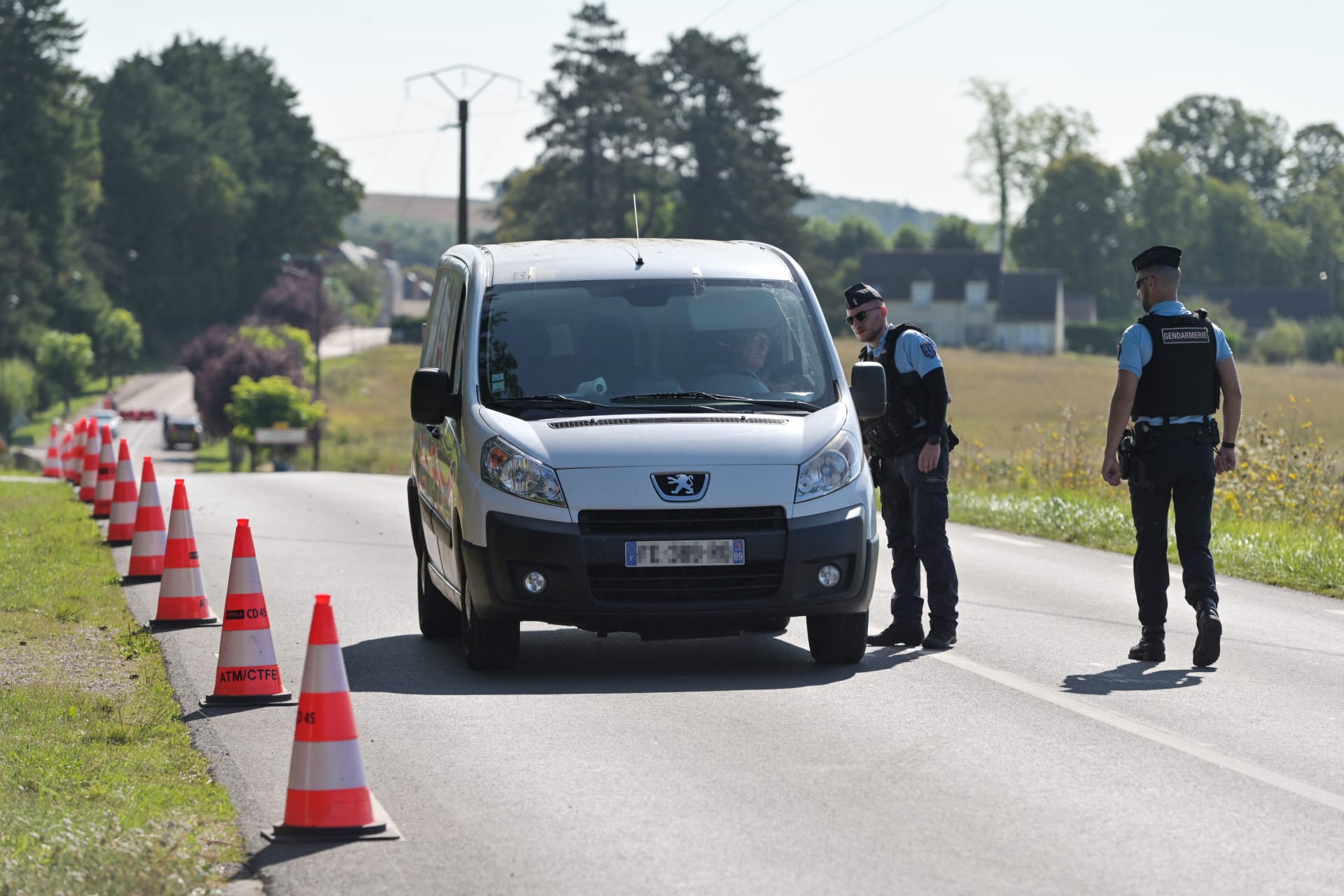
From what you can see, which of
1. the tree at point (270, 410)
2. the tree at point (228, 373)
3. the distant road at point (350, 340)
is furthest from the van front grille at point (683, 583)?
the distant road at point (350, 340)

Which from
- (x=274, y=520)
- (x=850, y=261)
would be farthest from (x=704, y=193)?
(x=274, y=520)

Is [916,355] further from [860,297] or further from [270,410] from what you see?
[270,410]

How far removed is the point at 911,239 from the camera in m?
174

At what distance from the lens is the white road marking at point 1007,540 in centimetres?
1697

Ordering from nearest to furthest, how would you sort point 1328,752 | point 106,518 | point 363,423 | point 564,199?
point 1328,752 → point 106,518 → point 363,423 → point 564,199

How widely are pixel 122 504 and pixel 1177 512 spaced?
33.8ft

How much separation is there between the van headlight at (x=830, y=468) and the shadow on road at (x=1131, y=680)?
1.39m

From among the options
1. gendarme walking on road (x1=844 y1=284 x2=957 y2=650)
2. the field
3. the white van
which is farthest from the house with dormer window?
the white van

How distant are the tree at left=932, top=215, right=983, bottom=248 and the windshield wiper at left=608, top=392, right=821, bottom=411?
15139 centimetres

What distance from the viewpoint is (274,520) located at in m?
20.8

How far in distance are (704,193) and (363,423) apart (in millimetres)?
25102

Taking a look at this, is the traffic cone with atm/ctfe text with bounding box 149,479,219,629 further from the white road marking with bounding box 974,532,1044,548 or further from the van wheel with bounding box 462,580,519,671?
the white road marking with bounding box 974,532,1044,548

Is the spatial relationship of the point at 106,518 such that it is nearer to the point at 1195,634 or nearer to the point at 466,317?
the point at 466,317

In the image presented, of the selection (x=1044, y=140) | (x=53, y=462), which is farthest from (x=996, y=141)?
(x=53, y=462)
